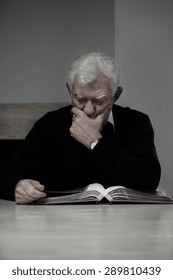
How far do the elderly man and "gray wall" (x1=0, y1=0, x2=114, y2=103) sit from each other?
3.51 feet

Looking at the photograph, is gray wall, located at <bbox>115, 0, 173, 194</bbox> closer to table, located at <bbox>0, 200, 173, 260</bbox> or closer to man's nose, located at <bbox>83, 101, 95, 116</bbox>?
man's nose, located at <bbox>83, 101, 95, 116</bbox>

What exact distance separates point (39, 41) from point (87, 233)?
2697 millimetres

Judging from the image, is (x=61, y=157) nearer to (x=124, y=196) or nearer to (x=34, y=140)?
(x=34, y=140)

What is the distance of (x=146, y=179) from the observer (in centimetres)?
212

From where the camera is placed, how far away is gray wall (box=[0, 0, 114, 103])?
356cm

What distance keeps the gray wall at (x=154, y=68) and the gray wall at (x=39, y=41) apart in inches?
20.5

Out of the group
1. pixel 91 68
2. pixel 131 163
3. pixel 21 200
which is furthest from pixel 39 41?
pixel 21 200

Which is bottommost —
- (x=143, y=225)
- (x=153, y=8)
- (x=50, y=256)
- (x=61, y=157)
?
(x=61, y=157)

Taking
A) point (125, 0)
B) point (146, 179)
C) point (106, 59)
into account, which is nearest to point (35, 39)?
point (125, 0)

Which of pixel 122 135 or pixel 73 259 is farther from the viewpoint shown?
pixel 122 135

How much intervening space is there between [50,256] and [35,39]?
2908 millimetres

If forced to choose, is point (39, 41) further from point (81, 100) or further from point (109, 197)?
point (109, 197)

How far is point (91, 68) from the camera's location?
7.71 ft
